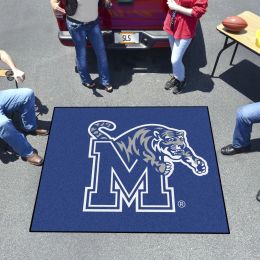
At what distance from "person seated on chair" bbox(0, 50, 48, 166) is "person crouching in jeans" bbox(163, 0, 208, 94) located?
6.13 ft

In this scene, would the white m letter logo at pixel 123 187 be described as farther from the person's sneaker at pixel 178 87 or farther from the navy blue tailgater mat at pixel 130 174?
the person's sneaker at pixel 178 87

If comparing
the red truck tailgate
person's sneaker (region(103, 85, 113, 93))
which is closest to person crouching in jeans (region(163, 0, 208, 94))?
the red truck tailgate

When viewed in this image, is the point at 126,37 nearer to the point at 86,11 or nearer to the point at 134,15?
the point at 134,15

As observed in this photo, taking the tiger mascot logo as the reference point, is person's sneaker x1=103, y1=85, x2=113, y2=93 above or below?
above

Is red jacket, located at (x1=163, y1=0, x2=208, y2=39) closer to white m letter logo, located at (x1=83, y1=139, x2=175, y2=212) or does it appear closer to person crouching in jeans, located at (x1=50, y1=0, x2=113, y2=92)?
person crouching in jeans, located at (x1=50, y1=0, x2=113, y2=92)

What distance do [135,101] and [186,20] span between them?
51.7 inches

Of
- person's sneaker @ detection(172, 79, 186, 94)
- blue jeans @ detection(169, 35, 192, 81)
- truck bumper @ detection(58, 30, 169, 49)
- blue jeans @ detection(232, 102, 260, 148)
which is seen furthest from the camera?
person's sneaker @ detection(172, 79, 186, 94)

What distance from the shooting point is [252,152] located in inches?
164

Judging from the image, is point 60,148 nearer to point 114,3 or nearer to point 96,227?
point 96,227

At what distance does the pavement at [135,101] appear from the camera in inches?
134

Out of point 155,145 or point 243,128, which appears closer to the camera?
point 243,128

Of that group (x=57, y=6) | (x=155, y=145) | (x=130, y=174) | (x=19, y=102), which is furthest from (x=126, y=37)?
(x=130, y=174)

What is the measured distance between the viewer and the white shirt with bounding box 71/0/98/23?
12.9ft

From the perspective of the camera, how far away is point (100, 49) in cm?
449
